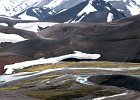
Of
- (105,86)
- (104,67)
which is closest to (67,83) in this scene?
(105,86)

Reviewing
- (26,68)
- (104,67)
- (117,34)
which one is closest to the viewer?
(104,67)

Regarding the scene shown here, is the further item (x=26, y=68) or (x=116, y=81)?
(x=26, y=68)

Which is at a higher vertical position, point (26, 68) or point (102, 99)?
point (102, 99)

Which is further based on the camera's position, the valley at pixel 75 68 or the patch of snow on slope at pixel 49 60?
the patch of snow on slope at pixel 49 60

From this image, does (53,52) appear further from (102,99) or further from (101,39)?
(102,99)

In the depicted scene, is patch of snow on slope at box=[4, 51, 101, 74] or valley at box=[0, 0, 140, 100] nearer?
valley at box=[0, 0, 140, 100]

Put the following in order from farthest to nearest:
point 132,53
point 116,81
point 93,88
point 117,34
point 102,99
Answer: point 117,34 → point 132,53 → point 116,81 → point 93,88 → point 102,99

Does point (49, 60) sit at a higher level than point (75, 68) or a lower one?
lower

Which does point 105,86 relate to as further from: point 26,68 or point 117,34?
point 117,34

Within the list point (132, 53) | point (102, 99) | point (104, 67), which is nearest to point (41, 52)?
point (132, 53)

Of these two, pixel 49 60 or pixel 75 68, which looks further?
pixel 49 60
